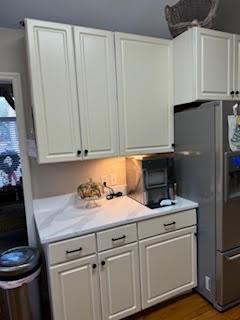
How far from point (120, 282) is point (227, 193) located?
1065 mm

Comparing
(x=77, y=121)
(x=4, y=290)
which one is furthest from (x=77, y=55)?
(x=4, y=290)

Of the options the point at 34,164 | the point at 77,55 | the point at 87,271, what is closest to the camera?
the point at 87,271

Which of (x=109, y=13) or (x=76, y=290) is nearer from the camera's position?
(x=76, y=290)

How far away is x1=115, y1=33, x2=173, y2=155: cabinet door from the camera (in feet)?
6.31

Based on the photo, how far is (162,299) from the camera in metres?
1.96

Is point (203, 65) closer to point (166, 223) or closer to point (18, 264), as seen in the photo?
point (166, 223)

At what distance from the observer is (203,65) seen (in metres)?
1.88

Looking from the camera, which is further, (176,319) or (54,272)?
(176,319)

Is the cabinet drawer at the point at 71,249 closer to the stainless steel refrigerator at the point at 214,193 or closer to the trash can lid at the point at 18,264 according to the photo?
the trash can lid at the point at 18,264

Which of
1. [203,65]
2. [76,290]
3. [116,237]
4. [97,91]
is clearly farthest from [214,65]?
[76,290]

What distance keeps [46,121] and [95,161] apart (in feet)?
2.21

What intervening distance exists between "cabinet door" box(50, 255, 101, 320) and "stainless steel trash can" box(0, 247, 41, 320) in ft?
0.79

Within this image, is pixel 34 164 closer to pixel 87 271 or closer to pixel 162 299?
pixel 87 271

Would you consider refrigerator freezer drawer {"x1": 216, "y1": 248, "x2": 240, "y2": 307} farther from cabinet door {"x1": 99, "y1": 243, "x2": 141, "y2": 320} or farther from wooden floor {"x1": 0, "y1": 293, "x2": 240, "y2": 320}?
cabinet door {"x1": 99, "y1": 243, "x2": 141, "y2": 320}
